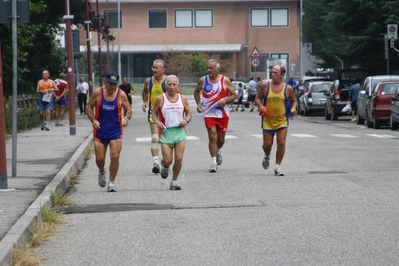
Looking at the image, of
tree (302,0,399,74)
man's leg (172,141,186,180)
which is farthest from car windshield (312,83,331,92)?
man's leg (172,141,186,180)

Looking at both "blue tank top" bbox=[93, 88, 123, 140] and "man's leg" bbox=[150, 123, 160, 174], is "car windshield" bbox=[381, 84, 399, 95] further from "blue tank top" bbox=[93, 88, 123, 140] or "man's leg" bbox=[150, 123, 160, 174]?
"blue tank top" bbox=[93, 88, 123, 140]

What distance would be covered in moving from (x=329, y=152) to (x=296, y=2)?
71306 millimetres

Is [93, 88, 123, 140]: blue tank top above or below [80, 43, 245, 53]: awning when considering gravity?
below

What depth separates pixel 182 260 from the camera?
8.18 m

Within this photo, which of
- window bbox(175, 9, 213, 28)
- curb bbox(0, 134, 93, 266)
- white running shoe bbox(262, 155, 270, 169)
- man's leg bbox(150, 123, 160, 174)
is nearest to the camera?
curb bbox(0, 134, 93, 266)

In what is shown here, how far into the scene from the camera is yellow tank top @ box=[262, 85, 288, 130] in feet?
53.3

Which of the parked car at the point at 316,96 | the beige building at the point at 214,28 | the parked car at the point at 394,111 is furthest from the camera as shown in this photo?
the beige building at the point at 214,28

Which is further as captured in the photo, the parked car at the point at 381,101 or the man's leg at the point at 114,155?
the parked car at the point at 381,101

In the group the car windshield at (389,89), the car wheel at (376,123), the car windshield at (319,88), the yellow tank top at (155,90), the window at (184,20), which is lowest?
the car wheel at (376,123)

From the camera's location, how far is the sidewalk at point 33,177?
368 inches

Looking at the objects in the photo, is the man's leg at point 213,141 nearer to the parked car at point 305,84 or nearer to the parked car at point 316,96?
the parked car at point 316,96

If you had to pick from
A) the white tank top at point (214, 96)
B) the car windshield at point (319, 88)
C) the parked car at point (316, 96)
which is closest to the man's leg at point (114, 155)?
the white tank top at point (214, 96)

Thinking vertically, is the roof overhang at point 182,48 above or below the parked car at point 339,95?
above

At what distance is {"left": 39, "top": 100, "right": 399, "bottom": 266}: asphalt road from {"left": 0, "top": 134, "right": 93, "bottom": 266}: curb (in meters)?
0.24
